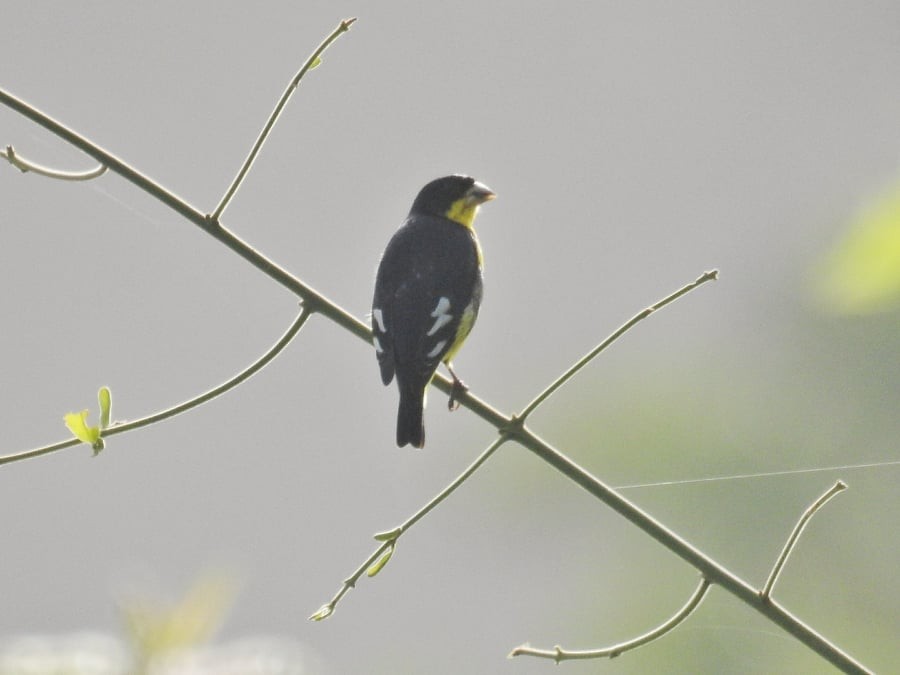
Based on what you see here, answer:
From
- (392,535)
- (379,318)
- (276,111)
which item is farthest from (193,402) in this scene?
(379,318)

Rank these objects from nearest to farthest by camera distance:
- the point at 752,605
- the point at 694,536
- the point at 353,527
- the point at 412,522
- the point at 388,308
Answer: the point at 752,605 → the point at 412,522 → the point at 388,308 → the point at 694,536 → the point at 353,527

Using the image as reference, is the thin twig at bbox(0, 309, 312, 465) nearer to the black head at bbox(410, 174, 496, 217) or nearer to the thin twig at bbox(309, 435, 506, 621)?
the thin twig at bbox(309, 435, 506, 621)

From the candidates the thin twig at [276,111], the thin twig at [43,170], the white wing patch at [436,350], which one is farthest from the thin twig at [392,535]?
the white wing patch at [436,350]

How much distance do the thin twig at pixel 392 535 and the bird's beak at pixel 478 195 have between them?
2.59 m

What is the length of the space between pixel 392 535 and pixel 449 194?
2.73 meters

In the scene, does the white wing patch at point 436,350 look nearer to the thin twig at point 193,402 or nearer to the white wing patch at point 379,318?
the white wing patch at point 379,318

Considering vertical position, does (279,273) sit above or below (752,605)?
above

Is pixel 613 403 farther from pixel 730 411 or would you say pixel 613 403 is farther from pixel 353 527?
pixel 353 527

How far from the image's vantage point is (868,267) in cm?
192

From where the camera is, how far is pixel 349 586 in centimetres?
180

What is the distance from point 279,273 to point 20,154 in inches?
17.1

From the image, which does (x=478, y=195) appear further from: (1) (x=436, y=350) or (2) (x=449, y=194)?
(1) (x=436, y=350)

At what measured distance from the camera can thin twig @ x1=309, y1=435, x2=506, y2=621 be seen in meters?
1.76

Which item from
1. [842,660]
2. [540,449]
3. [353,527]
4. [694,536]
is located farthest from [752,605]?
[353,527]
